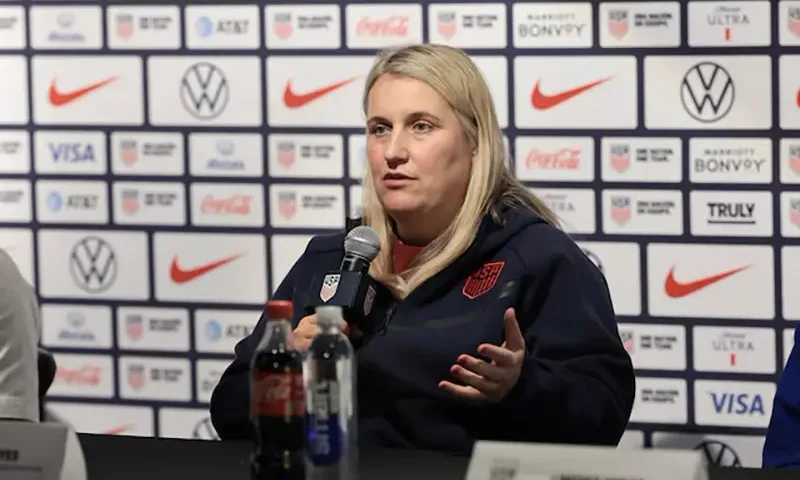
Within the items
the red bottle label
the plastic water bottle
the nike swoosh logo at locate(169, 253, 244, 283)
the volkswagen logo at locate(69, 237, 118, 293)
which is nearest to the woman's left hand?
the plastic water bottle

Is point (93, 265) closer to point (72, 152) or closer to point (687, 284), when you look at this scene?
point (72, 152)

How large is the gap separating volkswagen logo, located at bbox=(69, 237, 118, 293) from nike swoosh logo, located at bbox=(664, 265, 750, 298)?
1.54m

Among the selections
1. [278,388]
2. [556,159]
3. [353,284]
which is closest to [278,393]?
[278,388]

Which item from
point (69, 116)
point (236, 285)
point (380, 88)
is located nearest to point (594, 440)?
point (380, 88)

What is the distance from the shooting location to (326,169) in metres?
3.72

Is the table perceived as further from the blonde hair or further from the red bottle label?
the blonde hair

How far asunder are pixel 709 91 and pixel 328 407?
1937 millimetres

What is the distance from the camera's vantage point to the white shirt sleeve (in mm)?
2584

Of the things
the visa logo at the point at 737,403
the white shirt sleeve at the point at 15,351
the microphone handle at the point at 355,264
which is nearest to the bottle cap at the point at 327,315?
the microphone handle at the point at 355,264

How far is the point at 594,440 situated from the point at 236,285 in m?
1.68

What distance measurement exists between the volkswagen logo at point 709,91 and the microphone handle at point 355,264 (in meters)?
1.53

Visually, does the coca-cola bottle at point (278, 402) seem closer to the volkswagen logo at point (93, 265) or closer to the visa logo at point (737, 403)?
the visa logo at point (737, 403)

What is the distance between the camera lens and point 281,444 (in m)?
1.77

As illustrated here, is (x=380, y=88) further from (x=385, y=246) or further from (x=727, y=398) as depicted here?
(x=727, y=398)
